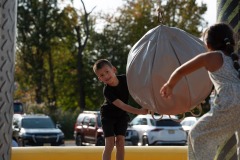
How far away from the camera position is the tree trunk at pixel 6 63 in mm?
6348

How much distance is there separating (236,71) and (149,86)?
132 centimetres

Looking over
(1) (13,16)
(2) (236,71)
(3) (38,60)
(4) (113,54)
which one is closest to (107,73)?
(1) (13,16)

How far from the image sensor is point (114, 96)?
7988 millimetres

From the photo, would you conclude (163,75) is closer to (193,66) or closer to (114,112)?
(193,66)

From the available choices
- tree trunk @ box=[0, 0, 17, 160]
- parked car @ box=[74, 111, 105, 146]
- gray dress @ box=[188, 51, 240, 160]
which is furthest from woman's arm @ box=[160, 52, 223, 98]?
parked car @ box=[74, 111, 105, 146]

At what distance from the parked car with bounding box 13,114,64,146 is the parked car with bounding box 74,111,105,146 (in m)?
1.45

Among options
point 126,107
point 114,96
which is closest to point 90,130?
point 114,96

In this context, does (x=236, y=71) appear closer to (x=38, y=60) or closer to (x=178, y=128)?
(x=178, y=128)

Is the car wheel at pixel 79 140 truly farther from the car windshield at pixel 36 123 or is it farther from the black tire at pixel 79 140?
the car windshield at pixel 36 123

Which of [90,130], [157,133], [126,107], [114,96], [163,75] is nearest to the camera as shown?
[163,75]

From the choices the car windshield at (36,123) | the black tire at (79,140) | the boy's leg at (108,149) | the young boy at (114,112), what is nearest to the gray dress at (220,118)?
the young boy at (114,112)

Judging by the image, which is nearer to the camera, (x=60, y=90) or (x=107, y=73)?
(x=107, y=73)

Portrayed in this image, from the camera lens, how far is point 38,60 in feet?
165

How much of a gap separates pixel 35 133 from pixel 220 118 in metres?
21.2
